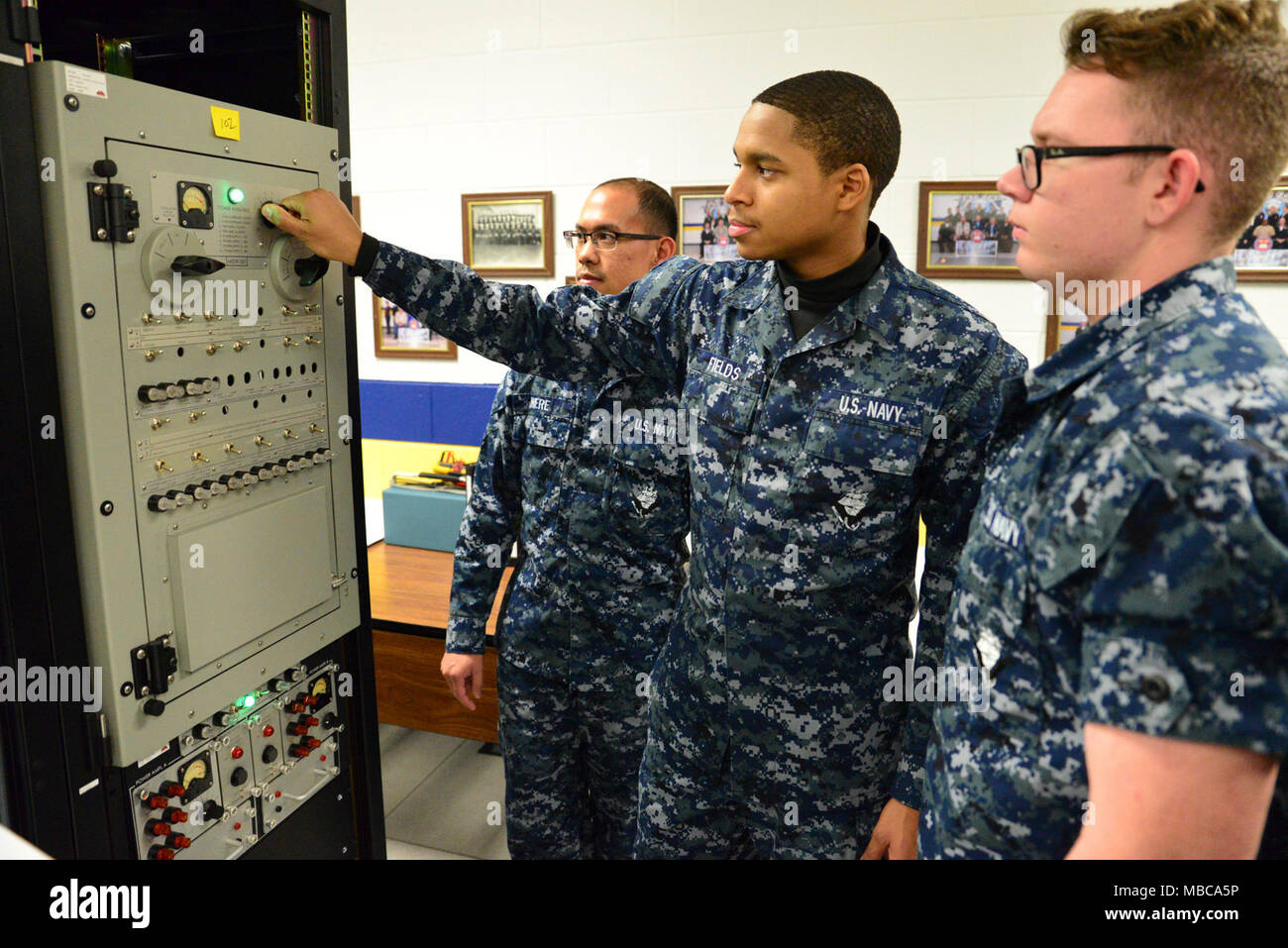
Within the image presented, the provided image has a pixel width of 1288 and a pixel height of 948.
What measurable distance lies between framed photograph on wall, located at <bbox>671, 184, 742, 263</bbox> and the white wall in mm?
53

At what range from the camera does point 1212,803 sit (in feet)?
2.26

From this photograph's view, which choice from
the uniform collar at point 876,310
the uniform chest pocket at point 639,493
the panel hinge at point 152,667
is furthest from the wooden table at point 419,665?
the uniform collar at point 876,310

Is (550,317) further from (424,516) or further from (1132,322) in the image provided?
(424,516)

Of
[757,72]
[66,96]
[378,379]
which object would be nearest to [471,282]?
[66,96]

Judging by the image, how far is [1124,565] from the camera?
713mm

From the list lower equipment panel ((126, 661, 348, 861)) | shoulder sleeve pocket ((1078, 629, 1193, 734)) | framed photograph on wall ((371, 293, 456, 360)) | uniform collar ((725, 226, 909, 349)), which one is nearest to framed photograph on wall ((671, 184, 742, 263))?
framed photograph on wall ((371, 293, 456, 360))

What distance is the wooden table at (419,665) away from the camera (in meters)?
2.49

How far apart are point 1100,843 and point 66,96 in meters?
1.25

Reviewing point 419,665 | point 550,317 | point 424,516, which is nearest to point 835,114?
point 550,317

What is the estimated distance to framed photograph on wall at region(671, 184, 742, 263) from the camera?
3.45 m

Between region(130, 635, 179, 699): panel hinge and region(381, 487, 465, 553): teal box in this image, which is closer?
region(130, 635, 179, 699): panel hinge

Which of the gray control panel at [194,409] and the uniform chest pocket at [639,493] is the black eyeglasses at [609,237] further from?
the gray control panel at [194,409]

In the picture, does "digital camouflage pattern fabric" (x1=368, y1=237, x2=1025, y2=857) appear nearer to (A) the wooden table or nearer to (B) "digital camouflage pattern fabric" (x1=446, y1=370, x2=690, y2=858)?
(B) "digital camouflage pattern fabric" (x1=446, y1=370, x2=690, y2=858)

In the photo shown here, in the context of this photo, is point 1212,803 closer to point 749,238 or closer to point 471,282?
point 749,238
